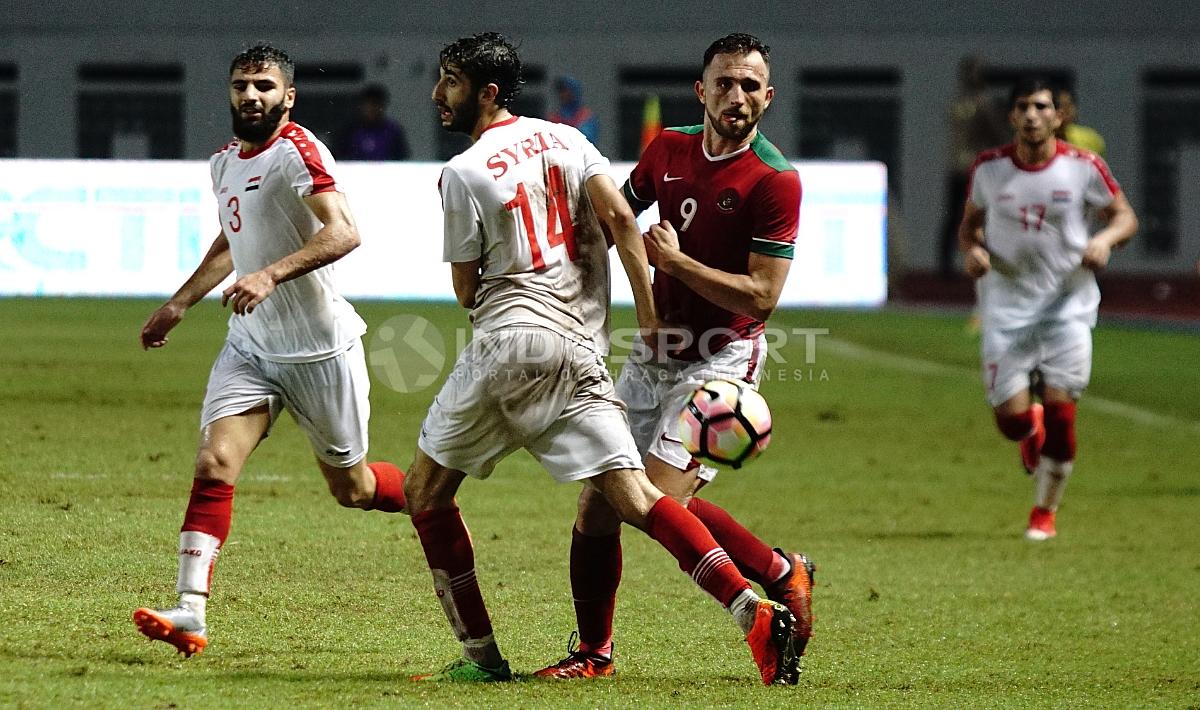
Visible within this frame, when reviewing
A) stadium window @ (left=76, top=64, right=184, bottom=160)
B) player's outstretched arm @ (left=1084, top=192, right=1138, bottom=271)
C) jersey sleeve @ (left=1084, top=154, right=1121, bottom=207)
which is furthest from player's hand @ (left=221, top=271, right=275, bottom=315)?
stadium window @ (left=76, top=64, right=184, bottom=160)

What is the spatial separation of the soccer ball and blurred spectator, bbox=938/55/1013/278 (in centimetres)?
1218

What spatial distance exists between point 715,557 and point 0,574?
2700mm

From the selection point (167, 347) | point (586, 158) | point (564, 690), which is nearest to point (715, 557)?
point (564, 690)

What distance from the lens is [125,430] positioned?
10.4m

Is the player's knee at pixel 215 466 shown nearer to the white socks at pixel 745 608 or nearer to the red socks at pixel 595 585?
the red socks at pixel 595 585

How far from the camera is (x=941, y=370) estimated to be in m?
15.7

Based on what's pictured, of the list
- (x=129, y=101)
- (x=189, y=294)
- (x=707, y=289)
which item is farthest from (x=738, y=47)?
(x=129, y=101)

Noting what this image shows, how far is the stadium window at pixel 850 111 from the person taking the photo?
86.6ft

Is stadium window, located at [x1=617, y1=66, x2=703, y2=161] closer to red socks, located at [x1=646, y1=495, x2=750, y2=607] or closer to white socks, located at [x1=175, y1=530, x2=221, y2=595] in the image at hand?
white socks, located at [x1=175, y1=530, x2=221, y2=595]

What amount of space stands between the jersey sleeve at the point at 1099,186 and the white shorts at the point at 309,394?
168 inches

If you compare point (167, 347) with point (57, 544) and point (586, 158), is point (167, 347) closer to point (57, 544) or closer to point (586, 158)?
point (57, 544)

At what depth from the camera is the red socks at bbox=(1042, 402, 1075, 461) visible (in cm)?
898

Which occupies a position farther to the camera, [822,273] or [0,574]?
[822,273]

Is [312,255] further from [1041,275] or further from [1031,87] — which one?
[1041,275]
